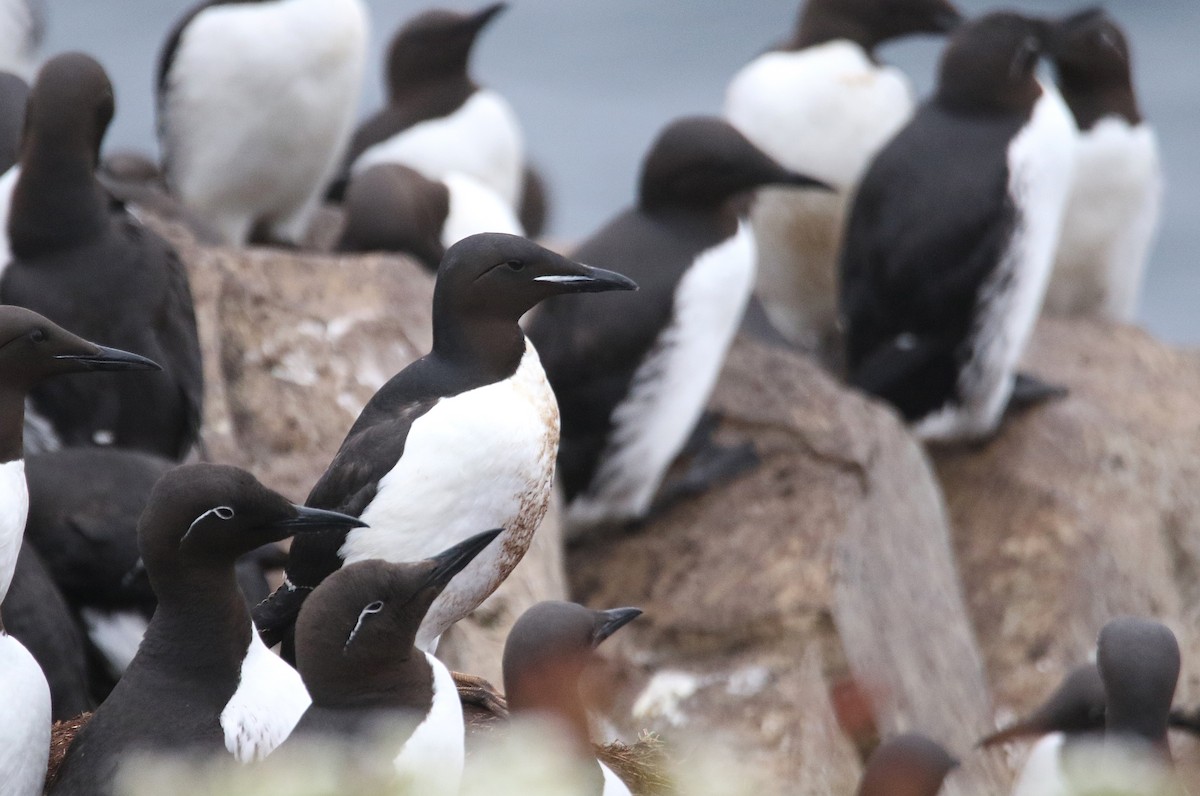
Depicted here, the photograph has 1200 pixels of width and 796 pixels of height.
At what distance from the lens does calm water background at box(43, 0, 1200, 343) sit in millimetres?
37938

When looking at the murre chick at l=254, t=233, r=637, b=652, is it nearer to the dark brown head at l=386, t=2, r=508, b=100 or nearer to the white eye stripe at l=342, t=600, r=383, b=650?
the white eye stripe at l=342, t=600, r=383, b=650

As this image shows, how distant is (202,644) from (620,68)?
40336mm

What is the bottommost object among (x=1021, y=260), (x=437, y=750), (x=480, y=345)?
(x=1021, y=260)

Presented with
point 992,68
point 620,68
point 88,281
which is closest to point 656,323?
point 88,281

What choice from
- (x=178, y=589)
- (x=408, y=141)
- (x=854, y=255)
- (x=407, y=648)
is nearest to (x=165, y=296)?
(x=178, y=589)

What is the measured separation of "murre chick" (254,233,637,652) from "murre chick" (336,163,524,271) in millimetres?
3940

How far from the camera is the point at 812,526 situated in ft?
25.4

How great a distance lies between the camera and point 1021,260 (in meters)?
9.37

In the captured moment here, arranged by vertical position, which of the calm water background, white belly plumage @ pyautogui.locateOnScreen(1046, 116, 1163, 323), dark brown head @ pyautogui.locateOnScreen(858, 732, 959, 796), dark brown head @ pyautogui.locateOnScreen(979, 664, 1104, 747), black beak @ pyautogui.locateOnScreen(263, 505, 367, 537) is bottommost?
the calm water background

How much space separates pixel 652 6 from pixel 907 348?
1484 inches

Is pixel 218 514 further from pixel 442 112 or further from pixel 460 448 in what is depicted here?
pixel 442 112

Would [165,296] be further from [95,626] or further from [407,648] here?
[407,648]

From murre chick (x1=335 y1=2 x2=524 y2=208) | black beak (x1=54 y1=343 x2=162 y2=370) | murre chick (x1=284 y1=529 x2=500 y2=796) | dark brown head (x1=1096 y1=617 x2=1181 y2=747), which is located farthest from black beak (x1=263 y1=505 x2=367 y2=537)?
murre chick (x1=335 y1=2 x2=524 y2=208)

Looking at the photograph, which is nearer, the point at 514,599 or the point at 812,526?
the point at 514,599
